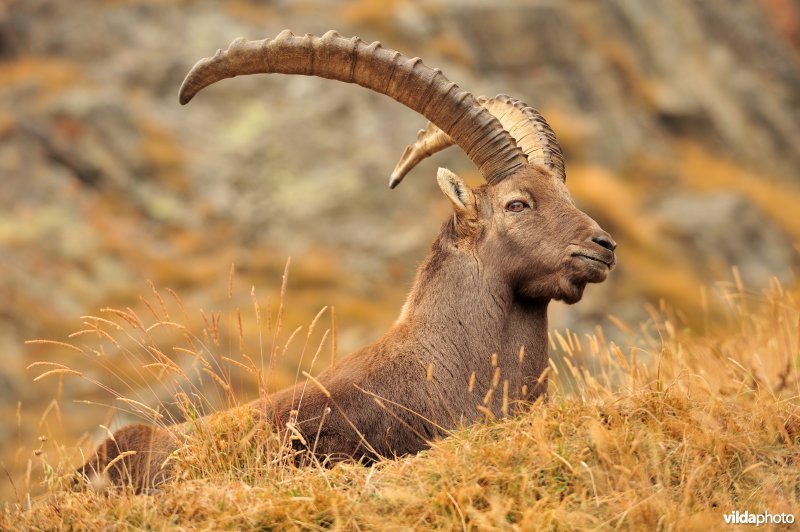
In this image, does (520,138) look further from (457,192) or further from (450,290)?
(450,290)

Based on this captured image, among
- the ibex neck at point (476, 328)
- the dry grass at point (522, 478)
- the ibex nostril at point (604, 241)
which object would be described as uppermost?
the ibex nostril at point (604, 241)

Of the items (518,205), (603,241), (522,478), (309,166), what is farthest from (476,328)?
(309,166)

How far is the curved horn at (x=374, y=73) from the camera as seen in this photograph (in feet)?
22.6

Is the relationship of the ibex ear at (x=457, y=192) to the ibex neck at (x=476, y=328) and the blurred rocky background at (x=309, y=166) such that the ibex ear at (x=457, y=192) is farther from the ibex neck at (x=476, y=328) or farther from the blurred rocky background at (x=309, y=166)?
the blurred rocky background at (x=309, y=166)

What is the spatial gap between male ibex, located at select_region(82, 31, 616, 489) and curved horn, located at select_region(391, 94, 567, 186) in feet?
0.08

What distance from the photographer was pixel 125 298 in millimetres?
21922

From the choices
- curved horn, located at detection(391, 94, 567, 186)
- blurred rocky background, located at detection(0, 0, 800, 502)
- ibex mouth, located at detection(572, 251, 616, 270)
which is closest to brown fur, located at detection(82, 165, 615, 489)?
ibex mouth, located at detection(572, 251, 616, 270)

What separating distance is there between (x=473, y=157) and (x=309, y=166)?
18.8 metres

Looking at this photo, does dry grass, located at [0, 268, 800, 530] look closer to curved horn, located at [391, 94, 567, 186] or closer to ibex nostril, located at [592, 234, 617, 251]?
ibex nostril, located at [592, 234, 617, 251]

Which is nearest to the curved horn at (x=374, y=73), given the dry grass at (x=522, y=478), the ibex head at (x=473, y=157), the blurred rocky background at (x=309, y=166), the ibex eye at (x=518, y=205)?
the ibex head at (x=473, y=157)

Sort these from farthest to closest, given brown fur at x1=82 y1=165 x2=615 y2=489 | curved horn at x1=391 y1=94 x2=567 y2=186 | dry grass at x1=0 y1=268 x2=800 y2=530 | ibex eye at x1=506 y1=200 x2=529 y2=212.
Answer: curved horn at x1=391 y1=94 x2=567 y2=186
ibex eye at x1=506 y1=200 x2=529 y2=212
brown fur at x1=82 y1=165 x2=615 y2=489
dry grass at x1=0 y1=268 x2=800 y2=530

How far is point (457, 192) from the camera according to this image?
6.90 meters

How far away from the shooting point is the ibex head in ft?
21.7

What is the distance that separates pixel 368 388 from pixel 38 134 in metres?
20.7
